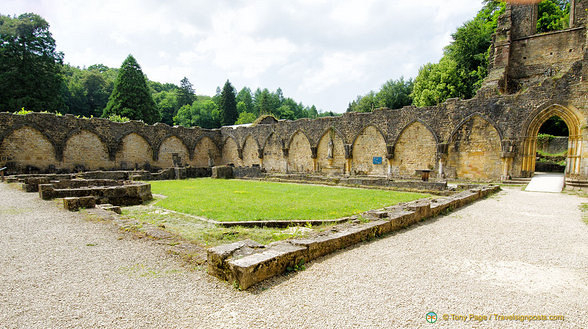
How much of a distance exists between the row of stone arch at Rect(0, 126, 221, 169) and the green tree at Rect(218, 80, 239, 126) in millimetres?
27108

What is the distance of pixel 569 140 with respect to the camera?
1393cm

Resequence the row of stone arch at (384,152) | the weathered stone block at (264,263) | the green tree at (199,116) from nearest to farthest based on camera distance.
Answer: the weathered stone block at (264,263), the row of stone arch at (384,152), the green tree at (199,116)

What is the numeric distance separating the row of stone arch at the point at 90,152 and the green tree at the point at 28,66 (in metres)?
11.9

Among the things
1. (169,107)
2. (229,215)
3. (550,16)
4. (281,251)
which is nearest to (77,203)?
(229,215)

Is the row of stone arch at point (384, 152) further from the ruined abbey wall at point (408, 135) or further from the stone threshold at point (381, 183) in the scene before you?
the stone threshold at point (381, 183)

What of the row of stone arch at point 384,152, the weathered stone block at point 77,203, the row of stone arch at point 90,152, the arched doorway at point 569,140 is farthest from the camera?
the row of stone arch at point 90,152

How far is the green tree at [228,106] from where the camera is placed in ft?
Result: 184

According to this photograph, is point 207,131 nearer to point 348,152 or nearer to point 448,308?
point 348,152

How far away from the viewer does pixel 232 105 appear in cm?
5681

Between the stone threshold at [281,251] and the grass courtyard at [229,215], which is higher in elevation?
the stone threshold at [281,251]

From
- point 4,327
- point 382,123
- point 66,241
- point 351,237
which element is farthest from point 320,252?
point 382,123

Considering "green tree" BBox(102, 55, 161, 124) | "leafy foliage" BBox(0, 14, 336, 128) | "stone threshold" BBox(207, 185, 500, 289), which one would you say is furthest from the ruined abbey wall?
"green tree" BBox(102, 55, 161, 124)

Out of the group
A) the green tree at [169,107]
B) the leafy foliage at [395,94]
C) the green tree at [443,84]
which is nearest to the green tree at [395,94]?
the leafy foliage at [395,94]

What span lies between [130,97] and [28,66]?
9.89 meters
